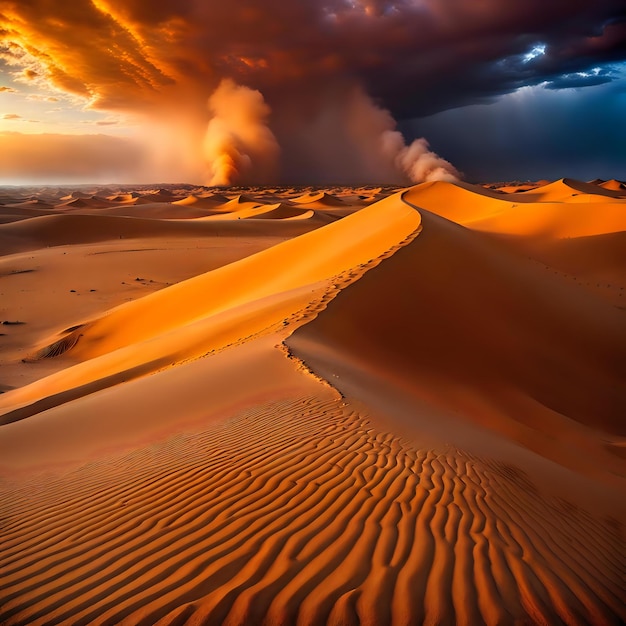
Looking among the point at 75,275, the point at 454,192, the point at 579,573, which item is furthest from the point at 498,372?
the point at 454,192

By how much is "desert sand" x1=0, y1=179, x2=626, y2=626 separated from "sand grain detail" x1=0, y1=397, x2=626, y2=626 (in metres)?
0.02

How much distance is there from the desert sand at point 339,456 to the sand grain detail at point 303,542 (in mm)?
15

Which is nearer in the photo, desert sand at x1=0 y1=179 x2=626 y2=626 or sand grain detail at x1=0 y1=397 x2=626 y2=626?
sand grain detail at x1=0 y1=397 x2=626 y2=626

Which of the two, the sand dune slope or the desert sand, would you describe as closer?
the sand dune slope

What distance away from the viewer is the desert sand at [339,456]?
8.39 feet

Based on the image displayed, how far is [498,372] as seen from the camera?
369 inches

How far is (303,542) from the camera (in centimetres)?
290

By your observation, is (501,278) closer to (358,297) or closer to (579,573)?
(358,297)

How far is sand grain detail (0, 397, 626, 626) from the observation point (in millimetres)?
2428

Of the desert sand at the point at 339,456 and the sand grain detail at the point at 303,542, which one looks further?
the desert sand at the point at 339,456

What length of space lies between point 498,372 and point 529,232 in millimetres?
20649

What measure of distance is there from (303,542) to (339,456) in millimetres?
1325

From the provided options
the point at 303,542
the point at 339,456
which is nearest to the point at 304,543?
the point at 303,542

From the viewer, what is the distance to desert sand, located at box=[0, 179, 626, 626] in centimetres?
256
